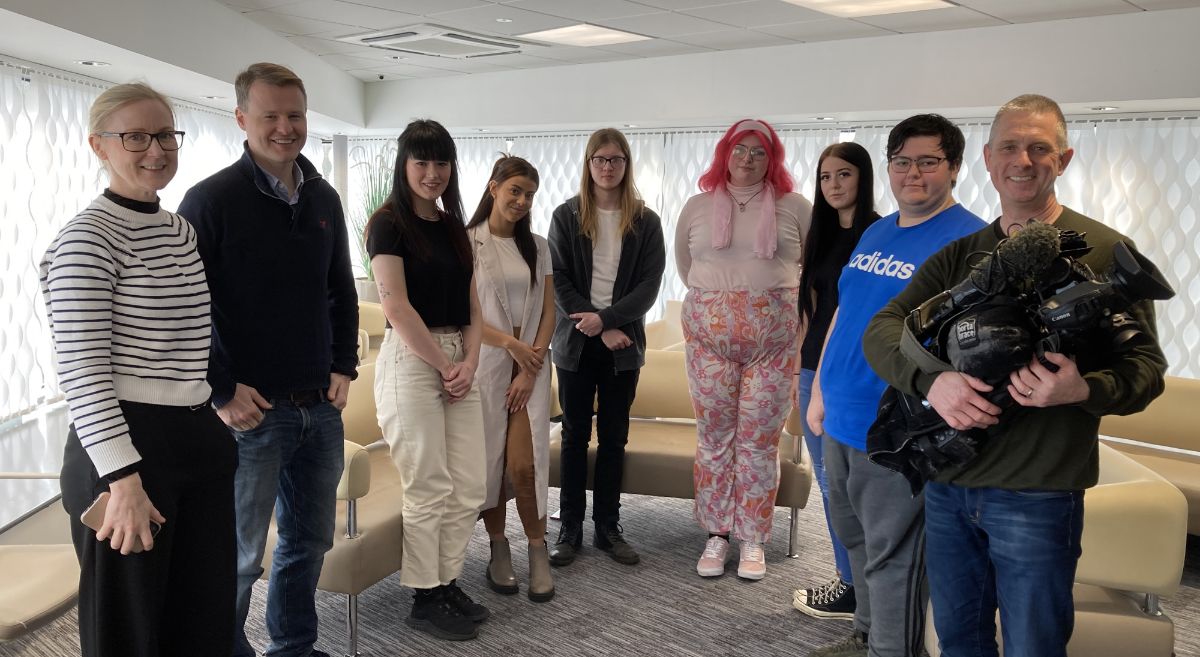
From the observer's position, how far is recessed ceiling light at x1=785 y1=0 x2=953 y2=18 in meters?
5.27

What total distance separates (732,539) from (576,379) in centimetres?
111

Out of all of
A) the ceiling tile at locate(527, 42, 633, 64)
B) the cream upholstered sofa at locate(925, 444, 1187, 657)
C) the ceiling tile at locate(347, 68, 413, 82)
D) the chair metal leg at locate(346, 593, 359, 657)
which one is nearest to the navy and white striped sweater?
the chair metal leg at locate(346, 593, 359, 657)

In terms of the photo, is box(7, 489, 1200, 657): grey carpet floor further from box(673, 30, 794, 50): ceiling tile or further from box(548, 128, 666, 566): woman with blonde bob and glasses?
box(673, 30, 794, 50): ceiling tile

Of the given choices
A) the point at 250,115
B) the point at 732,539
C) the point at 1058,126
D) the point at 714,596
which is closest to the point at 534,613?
the point at 714,596

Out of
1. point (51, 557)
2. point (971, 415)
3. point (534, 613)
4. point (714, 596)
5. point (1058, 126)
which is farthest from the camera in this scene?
point (714, 596)

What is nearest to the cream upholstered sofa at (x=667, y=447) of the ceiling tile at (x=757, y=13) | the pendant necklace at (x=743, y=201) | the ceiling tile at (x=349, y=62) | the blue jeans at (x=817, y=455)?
the blue jeans at (x=817, y=455)

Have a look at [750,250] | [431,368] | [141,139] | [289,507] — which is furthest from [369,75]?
[141,139]

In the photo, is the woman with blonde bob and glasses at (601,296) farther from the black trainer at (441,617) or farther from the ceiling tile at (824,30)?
the ceiling tile at (824,30)

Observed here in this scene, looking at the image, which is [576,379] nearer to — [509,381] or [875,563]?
[509,381]

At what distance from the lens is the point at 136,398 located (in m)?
1.83

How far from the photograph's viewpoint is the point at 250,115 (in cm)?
229

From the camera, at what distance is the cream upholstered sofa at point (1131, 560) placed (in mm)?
2465

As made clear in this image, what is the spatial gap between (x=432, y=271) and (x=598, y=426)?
1204 millimetres

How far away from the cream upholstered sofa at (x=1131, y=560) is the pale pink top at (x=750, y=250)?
1.37 meters
